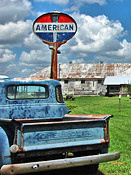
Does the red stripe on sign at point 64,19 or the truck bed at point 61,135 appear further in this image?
the red stripe on sign at point 64,19

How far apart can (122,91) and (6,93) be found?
130ft

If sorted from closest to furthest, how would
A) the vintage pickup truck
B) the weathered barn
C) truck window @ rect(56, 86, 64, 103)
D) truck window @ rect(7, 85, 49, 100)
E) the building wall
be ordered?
the vintage pickup truck
truck window @ rect(7, 85, 49, 100)
truck window @ rect(56, 86, 64, 103)
the building wall
the weathered barn

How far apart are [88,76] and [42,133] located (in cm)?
4599

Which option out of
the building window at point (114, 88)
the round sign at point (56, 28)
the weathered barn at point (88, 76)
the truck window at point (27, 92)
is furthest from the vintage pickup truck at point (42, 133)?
the weathered barn at point (88, 76)

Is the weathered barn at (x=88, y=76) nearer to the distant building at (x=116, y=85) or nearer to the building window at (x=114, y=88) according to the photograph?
the building window at (x=114, y=88)

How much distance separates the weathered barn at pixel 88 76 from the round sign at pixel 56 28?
37824 millimetres

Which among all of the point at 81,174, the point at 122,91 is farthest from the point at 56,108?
the point at 122,91

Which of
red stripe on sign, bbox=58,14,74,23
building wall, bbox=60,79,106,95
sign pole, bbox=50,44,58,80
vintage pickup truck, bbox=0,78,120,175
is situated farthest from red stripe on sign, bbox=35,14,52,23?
building wall, bbox=60,79,106,95

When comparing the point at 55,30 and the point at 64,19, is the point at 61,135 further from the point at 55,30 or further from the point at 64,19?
the point at 64,19

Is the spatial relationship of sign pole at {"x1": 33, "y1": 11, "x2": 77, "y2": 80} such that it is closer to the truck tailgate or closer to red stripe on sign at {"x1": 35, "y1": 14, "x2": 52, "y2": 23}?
red stripe on sign at {"x1": 35, "y1": 14, "x2": 52, "y2": 23}

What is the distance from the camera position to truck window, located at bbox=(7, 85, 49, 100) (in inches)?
208

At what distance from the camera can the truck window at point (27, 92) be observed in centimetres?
529

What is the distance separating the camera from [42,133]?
411 centimetres

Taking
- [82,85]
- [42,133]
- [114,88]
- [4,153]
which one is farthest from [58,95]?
[82,85]
